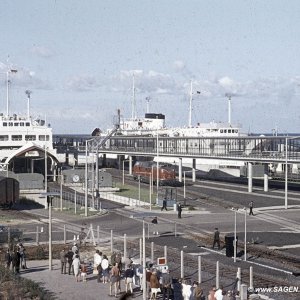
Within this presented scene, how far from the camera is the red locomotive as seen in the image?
8134 centimetres

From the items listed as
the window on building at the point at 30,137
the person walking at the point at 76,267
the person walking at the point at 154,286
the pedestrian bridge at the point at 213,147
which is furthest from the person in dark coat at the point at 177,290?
the window on building at the point at 30,137

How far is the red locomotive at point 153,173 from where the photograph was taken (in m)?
81.3

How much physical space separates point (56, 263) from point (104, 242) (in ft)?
22.3

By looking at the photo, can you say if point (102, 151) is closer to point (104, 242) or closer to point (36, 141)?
point (36, 141)

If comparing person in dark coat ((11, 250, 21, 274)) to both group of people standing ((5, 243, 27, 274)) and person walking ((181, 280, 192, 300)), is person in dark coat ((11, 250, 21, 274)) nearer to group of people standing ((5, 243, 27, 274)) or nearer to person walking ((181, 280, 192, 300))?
group of people standing ((5, 243, 27, 274))

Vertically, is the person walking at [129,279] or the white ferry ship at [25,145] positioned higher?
the white ferry ship at [25,145]

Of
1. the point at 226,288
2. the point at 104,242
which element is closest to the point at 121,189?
the point at 104,242

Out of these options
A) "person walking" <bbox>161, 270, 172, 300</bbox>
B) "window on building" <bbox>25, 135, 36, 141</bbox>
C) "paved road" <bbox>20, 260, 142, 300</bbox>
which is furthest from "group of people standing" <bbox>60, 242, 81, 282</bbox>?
"window on building" <bbox>25, 135, 36, 141</bbox>

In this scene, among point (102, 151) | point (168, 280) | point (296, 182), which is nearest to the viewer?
point (168, 280)

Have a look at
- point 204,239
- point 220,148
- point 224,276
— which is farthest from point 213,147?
point 224,276

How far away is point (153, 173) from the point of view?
85375mm

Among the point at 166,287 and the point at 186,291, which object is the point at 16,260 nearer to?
the point at 166,287

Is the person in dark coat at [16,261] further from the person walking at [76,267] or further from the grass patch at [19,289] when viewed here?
the person walking at [76,267]

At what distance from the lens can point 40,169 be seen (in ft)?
312
